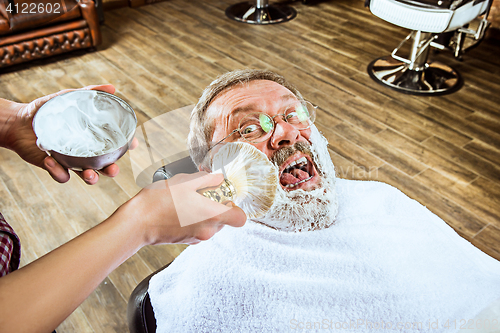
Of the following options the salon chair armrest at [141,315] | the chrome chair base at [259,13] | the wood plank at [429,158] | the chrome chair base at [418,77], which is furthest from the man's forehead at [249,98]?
the chrome chair base at [259,13]

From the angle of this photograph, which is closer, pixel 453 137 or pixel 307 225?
pixel 307 225

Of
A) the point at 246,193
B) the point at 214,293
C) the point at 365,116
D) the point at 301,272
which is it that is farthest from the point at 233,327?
the point at 365,116

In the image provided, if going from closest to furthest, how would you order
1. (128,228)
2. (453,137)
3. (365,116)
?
(128,228), (453,137), (365,116)

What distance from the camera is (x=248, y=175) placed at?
88cm

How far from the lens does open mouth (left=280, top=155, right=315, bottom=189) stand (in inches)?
44.3

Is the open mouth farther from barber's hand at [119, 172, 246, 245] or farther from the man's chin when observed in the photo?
barber's hand at [119, 172, 246, 245]

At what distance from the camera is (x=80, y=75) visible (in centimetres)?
320

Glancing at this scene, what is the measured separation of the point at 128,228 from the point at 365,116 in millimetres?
2324

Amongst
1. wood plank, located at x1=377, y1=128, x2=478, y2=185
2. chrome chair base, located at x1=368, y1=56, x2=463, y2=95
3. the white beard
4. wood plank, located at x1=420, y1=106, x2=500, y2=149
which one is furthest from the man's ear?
chrome chair base, located at x1=368, y1=56, x2=463, y2=95

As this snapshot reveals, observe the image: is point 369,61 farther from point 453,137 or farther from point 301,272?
point 301,272

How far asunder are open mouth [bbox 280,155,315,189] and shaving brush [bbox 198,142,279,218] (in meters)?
0.15

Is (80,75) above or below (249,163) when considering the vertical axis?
below

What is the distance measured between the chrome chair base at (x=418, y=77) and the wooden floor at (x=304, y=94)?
0.09 meters

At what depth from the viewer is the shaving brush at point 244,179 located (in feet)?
2.70
